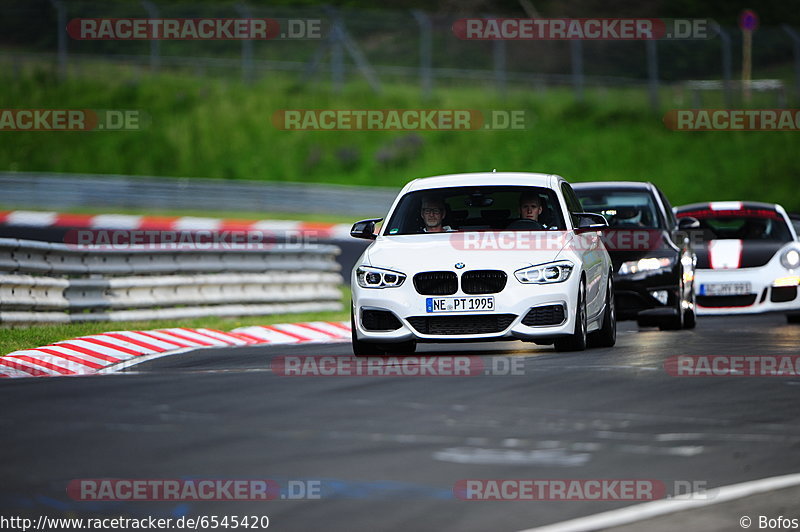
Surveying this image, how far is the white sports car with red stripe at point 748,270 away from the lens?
711 inches

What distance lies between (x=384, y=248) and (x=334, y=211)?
1056 inches

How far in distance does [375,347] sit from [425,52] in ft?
99.2

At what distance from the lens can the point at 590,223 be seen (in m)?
13.2

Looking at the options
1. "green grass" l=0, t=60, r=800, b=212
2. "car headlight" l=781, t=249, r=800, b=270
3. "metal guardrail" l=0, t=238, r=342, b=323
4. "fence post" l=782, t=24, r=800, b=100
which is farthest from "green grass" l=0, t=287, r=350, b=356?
"green grass" l=0, t=60, r=800, b=212

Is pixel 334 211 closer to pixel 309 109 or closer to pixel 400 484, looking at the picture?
pixel 309 109

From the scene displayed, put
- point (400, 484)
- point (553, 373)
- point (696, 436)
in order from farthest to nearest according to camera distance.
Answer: point (553, 373)
point (696, 436)
point (400, 484)

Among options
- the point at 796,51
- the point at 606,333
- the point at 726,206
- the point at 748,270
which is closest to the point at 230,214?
the point at 796,51

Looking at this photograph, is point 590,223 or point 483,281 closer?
point 483,281

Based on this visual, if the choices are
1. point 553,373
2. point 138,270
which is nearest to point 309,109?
point 138,270

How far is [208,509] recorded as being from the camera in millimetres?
6328

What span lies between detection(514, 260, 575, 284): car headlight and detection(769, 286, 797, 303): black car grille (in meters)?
6.49

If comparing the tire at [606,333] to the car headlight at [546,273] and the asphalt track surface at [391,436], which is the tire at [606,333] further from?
the asphalt track surface at [391,436]

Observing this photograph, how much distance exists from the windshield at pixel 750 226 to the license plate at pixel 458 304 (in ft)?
23.7

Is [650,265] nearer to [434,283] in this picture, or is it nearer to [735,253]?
[735,253]
